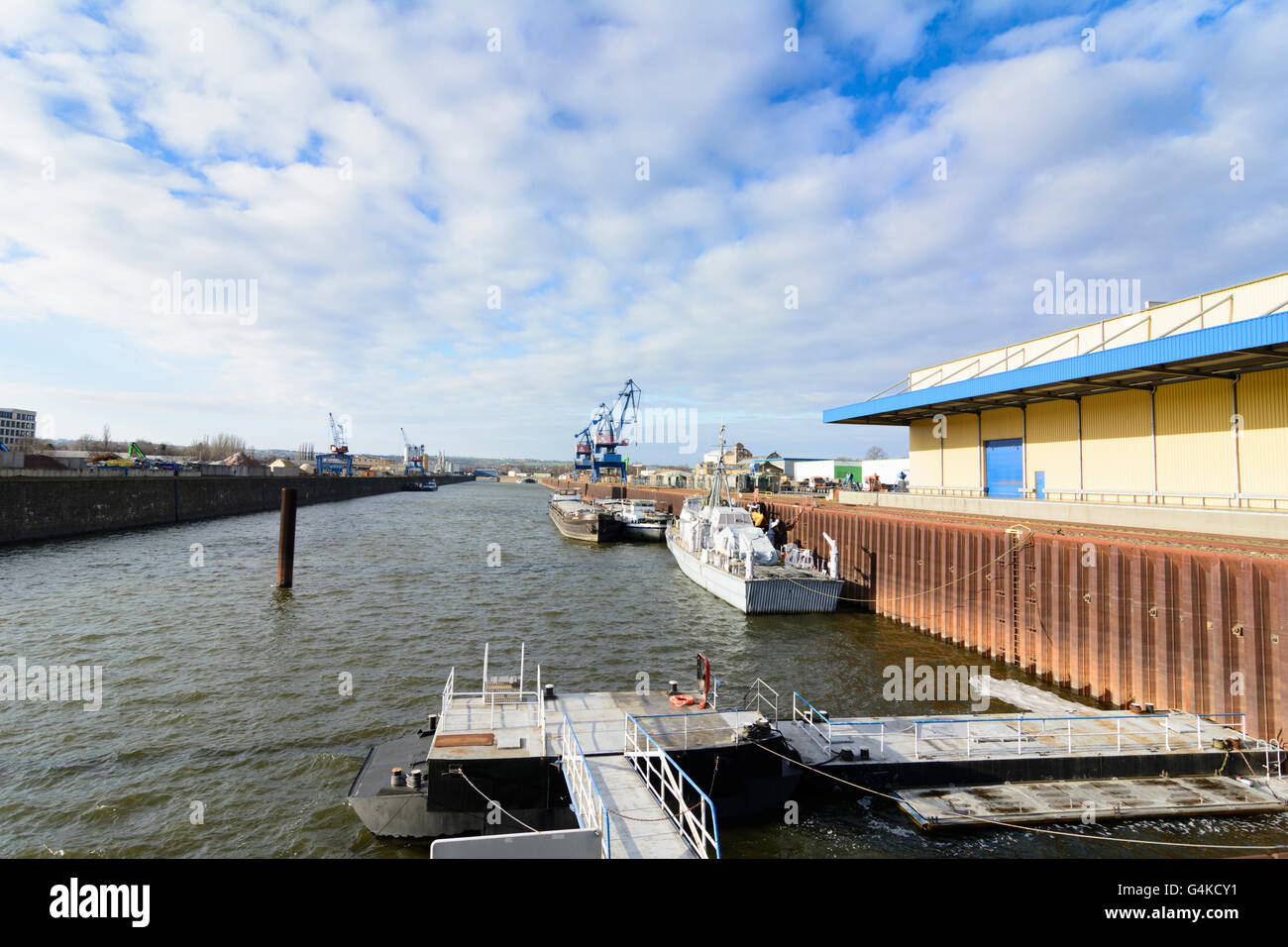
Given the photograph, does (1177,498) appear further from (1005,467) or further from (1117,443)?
(1005,467)

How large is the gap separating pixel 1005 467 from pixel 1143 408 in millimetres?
9046

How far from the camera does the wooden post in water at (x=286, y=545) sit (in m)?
35.1

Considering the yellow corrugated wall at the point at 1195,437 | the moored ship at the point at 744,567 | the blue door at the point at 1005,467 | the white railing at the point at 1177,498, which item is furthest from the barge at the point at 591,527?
the yellow corrugated wall at the point at 1195,437

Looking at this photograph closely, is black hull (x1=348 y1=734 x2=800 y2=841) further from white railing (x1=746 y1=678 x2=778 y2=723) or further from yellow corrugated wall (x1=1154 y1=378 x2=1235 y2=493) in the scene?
yellow corrugated wall (x1=1154 y1=378 x2=1235 y2=493)

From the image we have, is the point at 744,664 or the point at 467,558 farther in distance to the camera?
the point at 467,558

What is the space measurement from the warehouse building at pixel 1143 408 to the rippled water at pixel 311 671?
1187cm

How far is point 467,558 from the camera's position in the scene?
49.6 metres

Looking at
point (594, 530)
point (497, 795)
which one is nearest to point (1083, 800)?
point (497, 795)

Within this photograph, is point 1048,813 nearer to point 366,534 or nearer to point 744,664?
point 744,664

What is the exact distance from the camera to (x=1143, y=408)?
1090 inches

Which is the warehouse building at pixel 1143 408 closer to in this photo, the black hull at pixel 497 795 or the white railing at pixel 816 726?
the white railing at pixel 816 726
